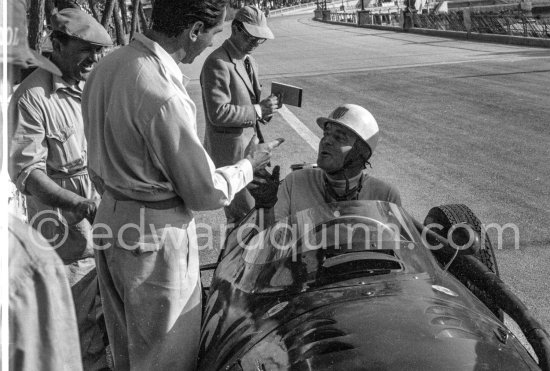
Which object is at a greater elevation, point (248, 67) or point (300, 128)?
point (248, 67)

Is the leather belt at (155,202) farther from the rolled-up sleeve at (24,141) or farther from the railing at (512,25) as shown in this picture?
A: the railing at (512,25)

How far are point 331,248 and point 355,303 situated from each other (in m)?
0.49

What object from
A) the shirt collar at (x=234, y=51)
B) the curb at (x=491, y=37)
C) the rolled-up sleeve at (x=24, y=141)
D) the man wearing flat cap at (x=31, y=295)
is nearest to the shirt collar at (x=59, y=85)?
the rolled-up sleeve at (x=24, y=141)

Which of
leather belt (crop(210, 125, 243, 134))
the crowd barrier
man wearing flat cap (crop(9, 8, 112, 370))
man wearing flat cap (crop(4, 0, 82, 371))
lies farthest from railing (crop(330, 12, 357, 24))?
man wearing flat cap (crop(4, 0, 82, 371))

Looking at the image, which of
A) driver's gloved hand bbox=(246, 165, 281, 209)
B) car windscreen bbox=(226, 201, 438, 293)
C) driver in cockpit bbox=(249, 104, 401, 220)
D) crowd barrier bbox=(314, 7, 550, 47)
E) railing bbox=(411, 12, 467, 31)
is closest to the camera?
car windscreen bbox=(226, 201, 438, 293)

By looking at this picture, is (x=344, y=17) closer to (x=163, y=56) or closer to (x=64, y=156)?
(x=64, y=156)

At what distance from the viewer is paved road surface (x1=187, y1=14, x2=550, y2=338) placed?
24.9ft

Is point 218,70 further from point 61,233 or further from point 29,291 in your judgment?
point 29,291

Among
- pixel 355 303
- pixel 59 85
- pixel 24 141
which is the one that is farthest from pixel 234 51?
pixel 355 303

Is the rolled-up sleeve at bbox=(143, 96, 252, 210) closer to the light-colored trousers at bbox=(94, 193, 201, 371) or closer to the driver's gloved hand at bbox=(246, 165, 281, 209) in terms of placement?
the light-colored trousers at bbox=(94, 193, 201, 371)

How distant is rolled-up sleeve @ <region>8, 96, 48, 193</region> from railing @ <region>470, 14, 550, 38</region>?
27322mm

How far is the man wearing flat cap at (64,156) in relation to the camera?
4.11 meters

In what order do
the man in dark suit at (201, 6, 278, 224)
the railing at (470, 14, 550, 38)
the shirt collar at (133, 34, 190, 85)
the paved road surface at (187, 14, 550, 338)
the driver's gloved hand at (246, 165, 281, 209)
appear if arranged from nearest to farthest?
1. the shirt collar at (133, 34, 190, 85)
2. the driver's gloved hand at (246, 165, 281, 209)
3. the man in dark suit at (201, 6, 278, 224)
4. the paved road surface at (187, 14, 550, 338)
5. the railing at (470, 14, 550, 38)

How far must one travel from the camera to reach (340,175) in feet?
15.6
